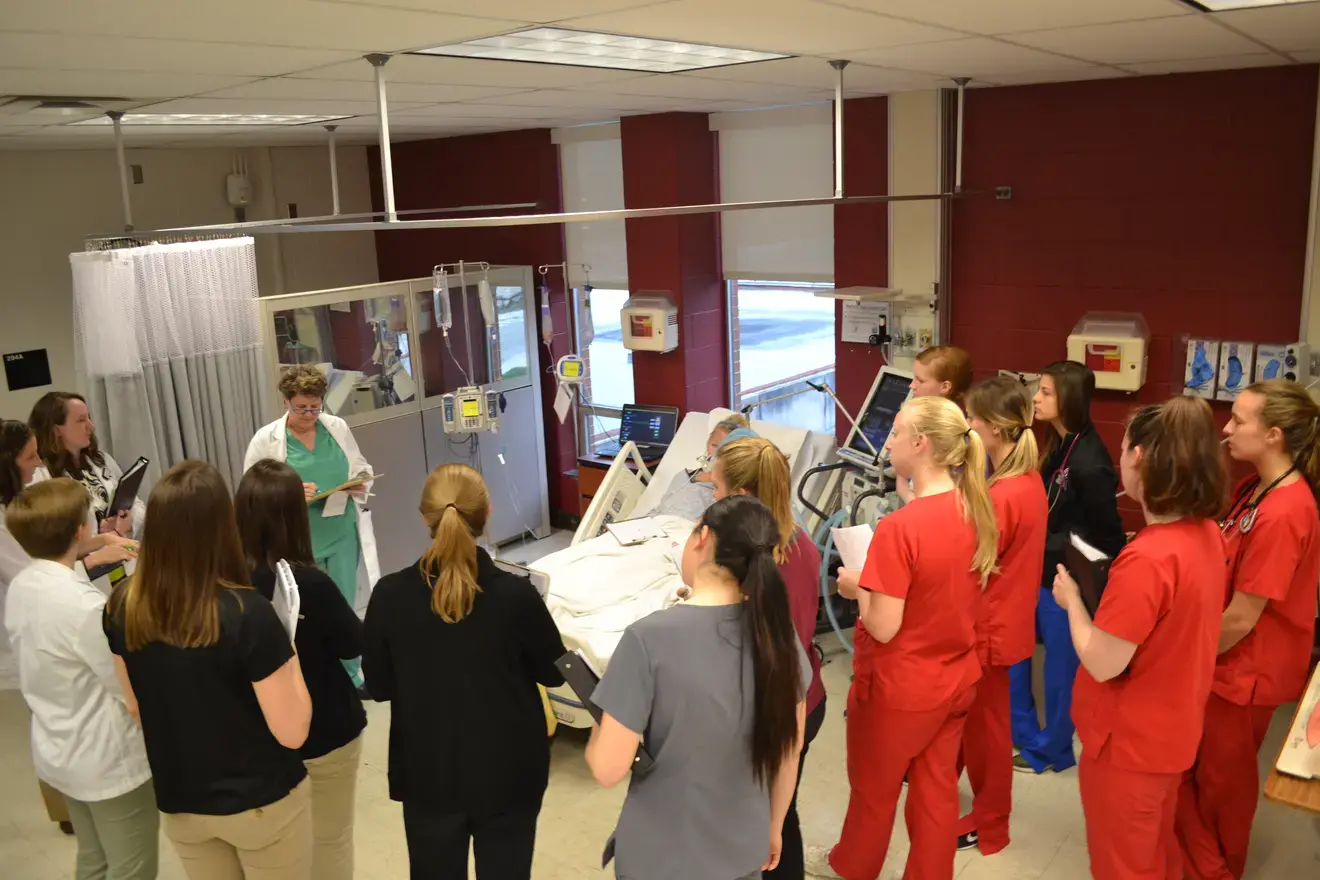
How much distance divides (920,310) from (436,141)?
11.1 feet

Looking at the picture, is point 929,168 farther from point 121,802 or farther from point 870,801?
point 121,802

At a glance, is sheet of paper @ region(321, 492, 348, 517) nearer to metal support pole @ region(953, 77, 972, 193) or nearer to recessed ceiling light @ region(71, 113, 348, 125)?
recessed ceiling light @ region(71, 113, 348, 125)

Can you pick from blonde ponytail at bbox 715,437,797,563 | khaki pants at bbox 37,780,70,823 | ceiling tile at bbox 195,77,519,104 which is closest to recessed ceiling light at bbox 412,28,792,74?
ceiling tile at bbox 195,77,519,104

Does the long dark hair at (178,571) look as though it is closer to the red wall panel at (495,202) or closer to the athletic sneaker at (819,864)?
the athletic sneaker at (819,864)

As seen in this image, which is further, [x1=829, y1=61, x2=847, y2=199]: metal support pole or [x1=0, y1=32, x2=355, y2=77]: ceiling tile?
[x1=829, y1=61, x2=847, y2=199]: metal support pole

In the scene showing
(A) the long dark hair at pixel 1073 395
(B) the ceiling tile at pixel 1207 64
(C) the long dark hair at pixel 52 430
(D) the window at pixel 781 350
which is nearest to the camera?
(A) the long dark hair at pixel 1073 395

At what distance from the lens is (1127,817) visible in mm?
2408

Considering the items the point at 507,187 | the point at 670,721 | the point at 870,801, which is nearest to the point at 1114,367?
the point at 870,801

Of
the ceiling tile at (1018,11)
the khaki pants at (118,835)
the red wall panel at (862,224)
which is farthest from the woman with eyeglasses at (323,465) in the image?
the ceiling tile at (1018,11)

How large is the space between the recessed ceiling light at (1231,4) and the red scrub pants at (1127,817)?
1.81 m

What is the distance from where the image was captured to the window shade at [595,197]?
5762 mm

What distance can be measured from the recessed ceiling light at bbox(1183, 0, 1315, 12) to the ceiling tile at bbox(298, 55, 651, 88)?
5.56 feet

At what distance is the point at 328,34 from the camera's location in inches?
91.5

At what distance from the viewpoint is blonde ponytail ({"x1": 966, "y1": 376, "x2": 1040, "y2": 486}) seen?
286cm
